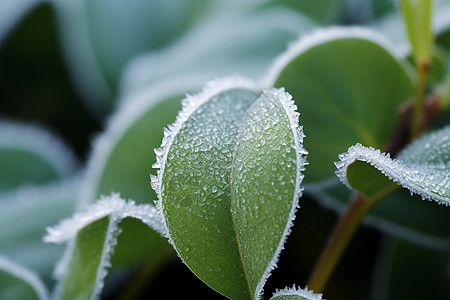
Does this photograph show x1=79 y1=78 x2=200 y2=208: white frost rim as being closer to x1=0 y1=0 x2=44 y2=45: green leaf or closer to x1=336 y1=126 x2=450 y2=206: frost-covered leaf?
x1=336 y1=126 x2=450 y2=206: frost-covered leaf

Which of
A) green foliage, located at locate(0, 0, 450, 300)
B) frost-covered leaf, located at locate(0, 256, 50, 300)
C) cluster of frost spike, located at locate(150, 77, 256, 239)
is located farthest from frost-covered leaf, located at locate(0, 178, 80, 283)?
cluster of frost spike, located at locate(150, 77, 256, 239)

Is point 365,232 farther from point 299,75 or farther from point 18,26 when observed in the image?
point 18,26

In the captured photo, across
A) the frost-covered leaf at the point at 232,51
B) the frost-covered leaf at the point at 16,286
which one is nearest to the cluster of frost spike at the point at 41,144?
the frost-covered leaf at the point at 232,51

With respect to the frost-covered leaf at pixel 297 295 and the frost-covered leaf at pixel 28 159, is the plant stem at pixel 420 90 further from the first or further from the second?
the frost-covered leaf at pixel 28 159

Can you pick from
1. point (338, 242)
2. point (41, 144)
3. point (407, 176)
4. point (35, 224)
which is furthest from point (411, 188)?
point (41, 144)

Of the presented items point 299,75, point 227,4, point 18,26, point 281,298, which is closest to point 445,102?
point 299,75
